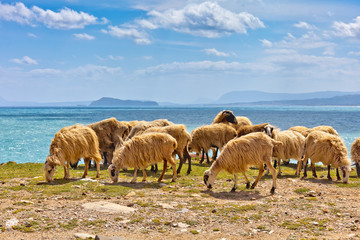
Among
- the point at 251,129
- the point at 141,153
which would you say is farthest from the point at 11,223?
the point at 251,129

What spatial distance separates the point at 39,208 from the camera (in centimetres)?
1043

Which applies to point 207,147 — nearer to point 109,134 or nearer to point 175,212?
point 109,134

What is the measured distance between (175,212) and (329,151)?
900cm

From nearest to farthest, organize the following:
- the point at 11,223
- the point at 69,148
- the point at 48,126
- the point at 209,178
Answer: the point at 11,223, the point at 209,178, the point at 69,148, the point at 48,126

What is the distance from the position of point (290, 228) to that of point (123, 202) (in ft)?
17.0

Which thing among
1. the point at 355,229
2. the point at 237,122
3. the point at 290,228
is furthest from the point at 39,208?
the point at 237,122

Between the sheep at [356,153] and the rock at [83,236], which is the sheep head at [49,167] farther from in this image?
the sheep at [356,153]

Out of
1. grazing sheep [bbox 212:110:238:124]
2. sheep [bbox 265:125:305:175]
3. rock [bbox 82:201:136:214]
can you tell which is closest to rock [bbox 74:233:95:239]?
rock [bbox 82:201:136:214]

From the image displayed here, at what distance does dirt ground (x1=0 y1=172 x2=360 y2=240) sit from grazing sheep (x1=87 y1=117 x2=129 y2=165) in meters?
8.49

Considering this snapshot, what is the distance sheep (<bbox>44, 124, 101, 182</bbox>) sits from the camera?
47.6 ft

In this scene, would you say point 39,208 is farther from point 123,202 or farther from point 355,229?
point 355,229

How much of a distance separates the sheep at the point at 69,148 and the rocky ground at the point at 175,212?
88cm

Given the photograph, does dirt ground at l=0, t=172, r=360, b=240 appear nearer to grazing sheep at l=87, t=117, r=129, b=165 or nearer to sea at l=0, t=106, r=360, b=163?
grazing sheep at l=87, t=117, r=129, b=165

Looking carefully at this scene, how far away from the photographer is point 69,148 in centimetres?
1499
